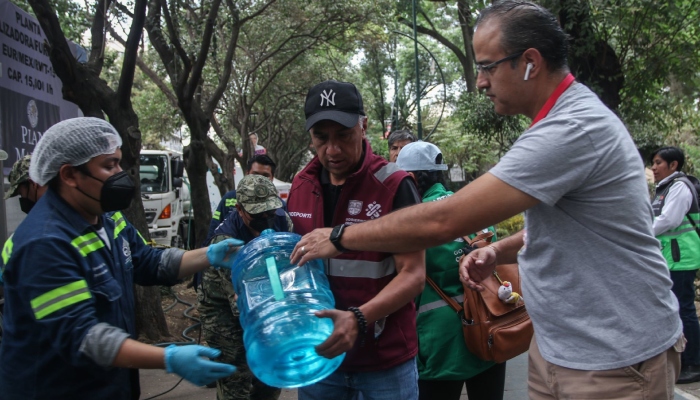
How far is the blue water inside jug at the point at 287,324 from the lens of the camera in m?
2.29

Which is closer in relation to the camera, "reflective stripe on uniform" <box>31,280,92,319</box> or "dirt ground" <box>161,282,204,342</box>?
"reflective stripe on uniform" <box>31,280,92,319</box>

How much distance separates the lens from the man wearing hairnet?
208 centimetres

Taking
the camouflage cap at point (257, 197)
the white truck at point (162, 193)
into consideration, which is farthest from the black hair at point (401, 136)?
the white truck at point (162, 193)

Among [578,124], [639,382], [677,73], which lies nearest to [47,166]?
[578,124]

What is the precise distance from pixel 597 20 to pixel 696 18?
1956 millimetres

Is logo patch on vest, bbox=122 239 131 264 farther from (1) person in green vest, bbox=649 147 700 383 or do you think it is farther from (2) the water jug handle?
(1) person in green vest, bbox=649 147 700 383

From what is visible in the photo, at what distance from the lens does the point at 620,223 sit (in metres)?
1.91

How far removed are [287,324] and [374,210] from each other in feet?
1.98

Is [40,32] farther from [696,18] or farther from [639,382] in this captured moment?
[696,18]

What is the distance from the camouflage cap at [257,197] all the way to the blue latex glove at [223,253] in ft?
3.32

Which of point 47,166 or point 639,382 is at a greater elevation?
point 47,166

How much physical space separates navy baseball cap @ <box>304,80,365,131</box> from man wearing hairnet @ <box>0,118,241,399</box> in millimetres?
823

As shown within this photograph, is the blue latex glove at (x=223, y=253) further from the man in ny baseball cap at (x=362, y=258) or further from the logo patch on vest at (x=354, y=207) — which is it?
the logo patch on vest at (x=354, y=207)

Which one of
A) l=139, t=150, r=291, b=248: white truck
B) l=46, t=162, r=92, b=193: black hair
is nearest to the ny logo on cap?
l=46, t=162, r=92, b=193: black hair
